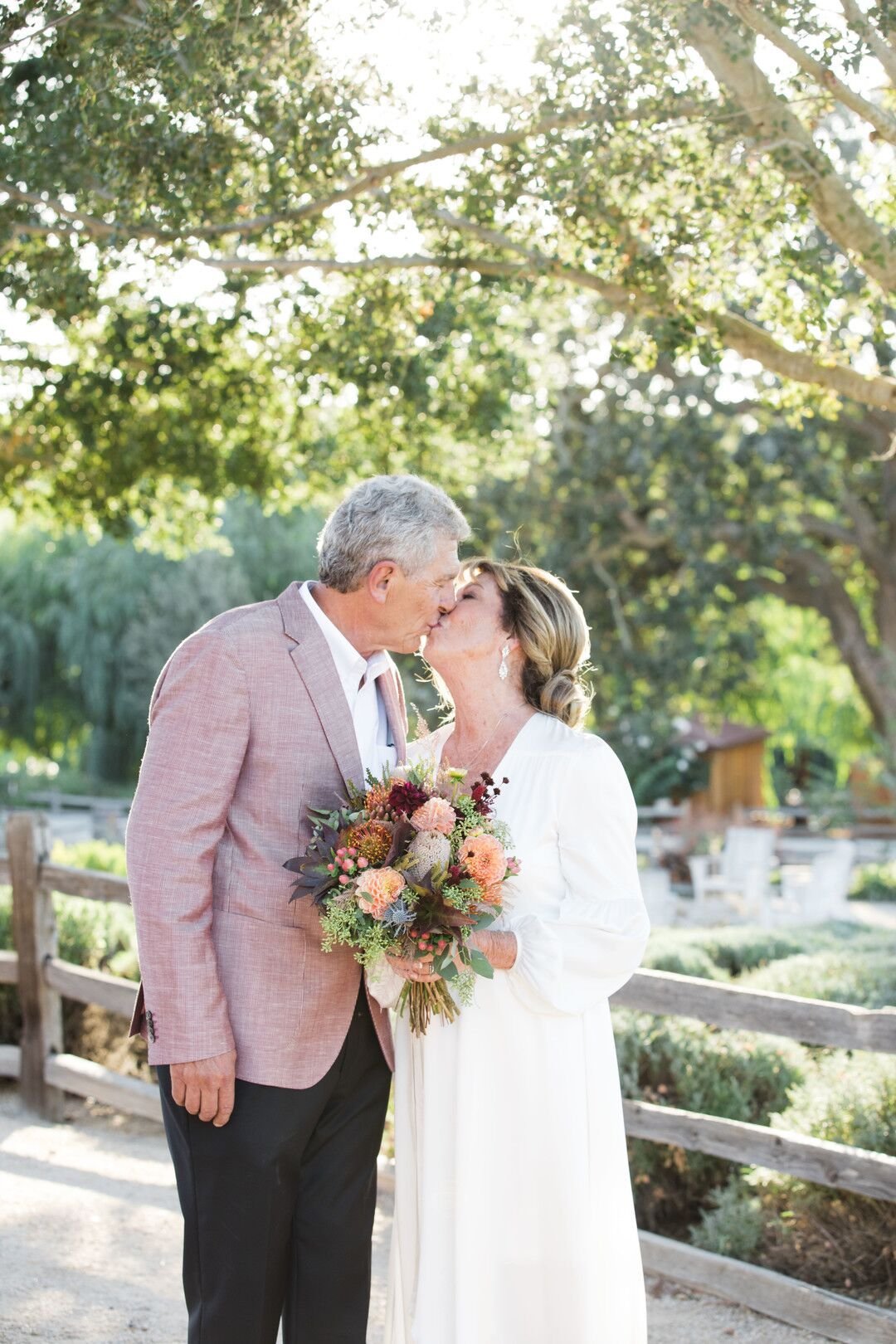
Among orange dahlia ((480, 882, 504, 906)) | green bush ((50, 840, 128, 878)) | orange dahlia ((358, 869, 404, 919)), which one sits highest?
orange dahlia ((358, 869, 404, 919))

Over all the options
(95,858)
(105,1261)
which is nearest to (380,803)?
(105,1261)

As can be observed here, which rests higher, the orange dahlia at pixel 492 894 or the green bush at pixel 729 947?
the orange dahlia at pixel 492 894

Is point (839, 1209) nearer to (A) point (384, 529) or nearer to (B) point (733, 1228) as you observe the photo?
(B) point (733, 1228)

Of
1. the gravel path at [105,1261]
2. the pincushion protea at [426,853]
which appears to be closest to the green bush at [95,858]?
the gravel path at [105,1261]

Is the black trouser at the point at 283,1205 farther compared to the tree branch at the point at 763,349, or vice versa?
the tree branch at the point at 763,349

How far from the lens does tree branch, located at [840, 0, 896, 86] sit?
3.71 m

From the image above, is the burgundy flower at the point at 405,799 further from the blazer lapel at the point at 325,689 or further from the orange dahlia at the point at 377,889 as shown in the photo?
the blazer lapel at the point at 325,689

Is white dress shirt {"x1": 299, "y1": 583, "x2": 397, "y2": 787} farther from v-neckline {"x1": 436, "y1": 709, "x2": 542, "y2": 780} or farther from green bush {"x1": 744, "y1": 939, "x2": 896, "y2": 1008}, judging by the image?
green bush {"x1": 744, "y1": 939, "x2": 896, "y2": 1008}

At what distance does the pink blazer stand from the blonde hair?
0.59 m

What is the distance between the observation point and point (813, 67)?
12.8ft

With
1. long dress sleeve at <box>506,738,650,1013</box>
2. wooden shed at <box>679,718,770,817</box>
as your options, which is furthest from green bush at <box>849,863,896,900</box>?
long dress sleeve at <box>506,738,650,1013</box>

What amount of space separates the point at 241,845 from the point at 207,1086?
0.55 m

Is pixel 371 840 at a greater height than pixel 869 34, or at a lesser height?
lesser

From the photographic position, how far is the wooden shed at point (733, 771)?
33156mm
